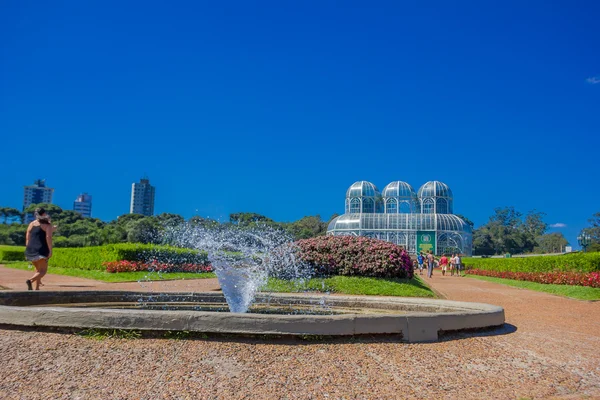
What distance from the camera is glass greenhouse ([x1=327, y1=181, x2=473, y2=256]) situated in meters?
47.8

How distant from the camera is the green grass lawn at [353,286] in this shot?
13156mm

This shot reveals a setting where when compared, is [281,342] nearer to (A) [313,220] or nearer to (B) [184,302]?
(B) [184,302]

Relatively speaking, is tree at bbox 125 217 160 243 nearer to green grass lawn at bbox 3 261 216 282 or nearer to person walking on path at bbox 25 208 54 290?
green grass lawn at bbox 3 261 216 282

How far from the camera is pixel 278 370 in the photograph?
13.2 feet

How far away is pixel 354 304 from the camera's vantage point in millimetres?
7660

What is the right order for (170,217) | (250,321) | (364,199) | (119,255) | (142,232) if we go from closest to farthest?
(250,321) → (119,255) → (142,232) → (364,199) → (170,217)

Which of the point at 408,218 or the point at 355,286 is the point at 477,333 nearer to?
the point at 355,286

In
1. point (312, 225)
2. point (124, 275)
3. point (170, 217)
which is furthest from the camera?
point (312, 225)

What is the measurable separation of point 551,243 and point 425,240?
4458 centimetres

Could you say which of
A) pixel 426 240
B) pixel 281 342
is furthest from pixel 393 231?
pixel 281 342

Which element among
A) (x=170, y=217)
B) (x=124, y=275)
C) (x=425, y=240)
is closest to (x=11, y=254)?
(x=124, y=275)

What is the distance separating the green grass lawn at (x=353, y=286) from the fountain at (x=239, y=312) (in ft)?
16.4

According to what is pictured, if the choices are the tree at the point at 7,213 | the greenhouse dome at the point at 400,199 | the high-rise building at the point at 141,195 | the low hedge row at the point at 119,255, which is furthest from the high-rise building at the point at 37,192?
the low hedge row at the point at 119,255

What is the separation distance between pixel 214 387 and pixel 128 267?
54.5 feet
